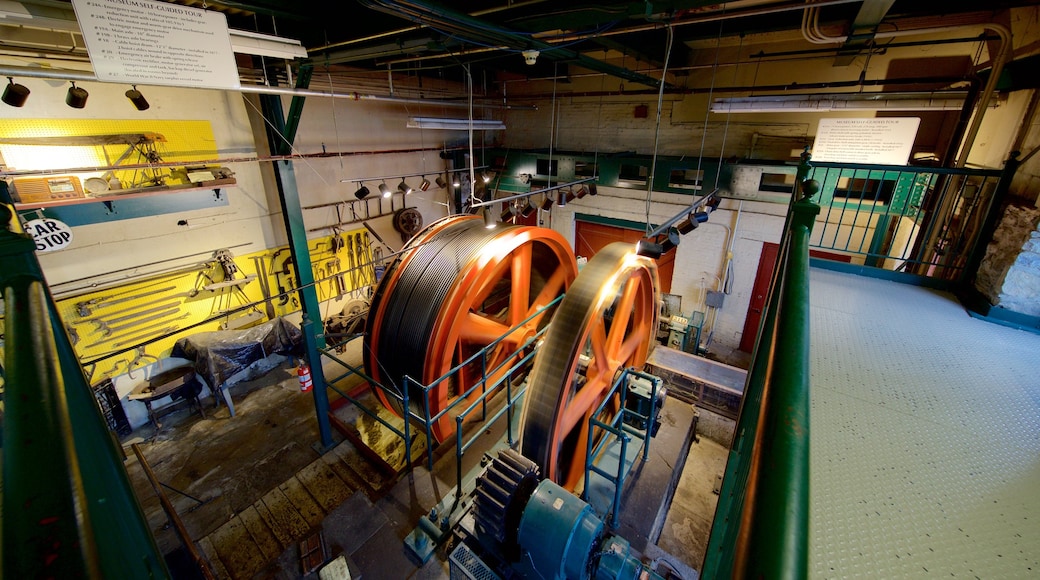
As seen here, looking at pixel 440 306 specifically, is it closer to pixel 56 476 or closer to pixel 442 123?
pixel 442 123

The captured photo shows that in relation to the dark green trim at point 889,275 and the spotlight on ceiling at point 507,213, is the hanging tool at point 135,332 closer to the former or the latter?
the spotlight on ceiling at point 507,213

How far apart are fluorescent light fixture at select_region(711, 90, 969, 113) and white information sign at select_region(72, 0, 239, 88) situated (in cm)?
618

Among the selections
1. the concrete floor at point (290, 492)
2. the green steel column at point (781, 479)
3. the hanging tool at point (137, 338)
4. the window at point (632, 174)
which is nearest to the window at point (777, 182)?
the window at point (632, 174)

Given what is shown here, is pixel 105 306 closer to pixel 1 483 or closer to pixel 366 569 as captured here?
pixel 366 569

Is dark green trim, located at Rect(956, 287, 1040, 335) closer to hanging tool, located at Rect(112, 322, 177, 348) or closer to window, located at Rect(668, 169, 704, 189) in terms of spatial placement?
window, located at Rect(668, 169, 704, 189)

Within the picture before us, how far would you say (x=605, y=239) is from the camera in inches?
382

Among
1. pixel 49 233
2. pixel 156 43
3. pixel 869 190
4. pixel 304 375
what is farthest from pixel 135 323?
pixel 869 190

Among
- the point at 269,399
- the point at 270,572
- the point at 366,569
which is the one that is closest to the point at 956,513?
the point at 366,569

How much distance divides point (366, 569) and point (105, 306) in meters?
5.58

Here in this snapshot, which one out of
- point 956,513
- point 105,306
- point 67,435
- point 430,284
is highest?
Result: point 67,435

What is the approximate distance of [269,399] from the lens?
6613 mm

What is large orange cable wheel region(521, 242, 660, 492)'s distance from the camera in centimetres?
358

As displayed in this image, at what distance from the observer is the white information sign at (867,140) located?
14.8ft

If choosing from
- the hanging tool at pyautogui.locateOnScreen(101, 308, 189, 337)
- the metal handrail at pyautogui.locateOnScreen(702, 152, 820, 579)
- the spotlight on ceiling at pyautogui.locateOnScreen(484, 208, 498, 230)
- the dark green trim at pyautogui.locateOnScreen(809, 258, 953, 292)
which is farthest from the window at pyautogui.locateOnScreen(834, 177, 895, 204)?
the hanging tool at pyautogui.locateOnScreen(101, 308, 189, 337)
